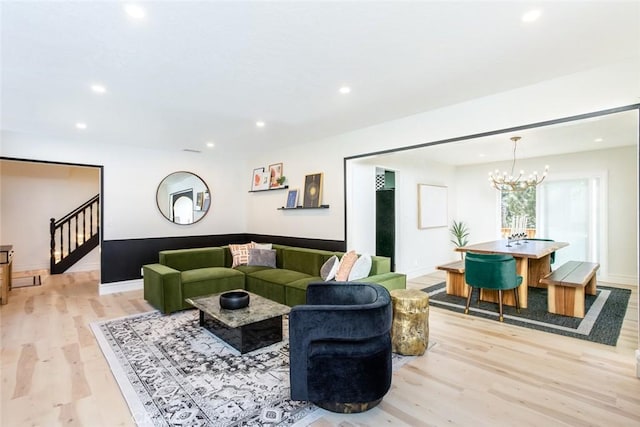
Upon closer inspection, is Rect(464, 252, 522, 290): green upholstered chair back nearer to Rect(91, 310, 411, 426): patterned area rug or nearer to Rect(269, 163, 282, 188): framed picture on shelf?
Rect(91, 310, 411, 426): patterned area rug

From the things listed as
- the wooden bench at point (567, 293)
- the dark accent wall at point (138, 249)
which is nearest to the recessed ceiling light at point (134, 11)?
the dark accent wall at point (138, 249)

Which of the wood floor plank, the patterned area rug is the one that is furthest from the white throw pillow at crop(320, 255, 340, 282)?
the wood floor plank

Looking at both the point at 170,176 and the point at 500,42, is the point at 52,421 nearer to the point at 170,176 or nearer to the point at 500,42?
the point at 500,42

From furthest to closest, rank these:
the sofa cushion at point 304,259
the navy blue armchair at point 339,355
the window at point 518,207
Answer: the window at point 518,207 < the sofa cushion at point 304,259 < the navy blue armchair at point 339,355

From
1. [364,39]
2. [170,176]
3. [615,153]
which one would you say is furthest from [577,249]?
[170,176]

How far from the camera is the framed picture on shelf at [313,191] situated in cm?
524

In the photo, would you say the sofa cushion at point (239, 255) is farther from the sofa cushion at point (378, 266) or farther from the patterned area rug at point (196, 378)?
the sofa cushion at point (378, 266)

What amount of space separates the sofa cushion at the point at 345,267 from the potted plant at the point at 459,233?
459 cm

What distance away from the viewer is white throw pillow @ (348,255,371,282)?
3.61 metres

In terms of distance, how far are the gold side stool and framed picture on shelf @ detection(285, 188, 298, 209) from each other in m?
3.10

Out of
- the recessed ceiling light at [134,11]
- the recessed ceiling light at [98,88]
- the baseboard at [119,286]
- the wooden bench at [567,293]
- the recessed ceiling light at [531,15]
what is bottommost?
the baseboard at [119,286]

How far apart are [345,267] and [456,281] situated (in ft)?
7.44

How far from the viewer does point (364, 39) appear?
223 centimetres

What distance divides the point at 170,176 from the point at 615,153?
822 cm
